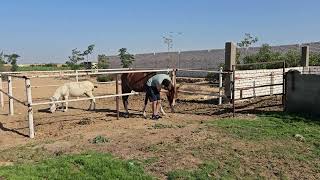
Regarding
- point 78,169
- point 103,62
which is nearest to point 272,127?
point 78,169

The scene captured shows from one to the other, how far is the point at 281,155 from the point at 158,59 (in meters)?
37.8

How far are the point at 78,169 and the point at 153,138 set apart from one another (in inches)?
86.3

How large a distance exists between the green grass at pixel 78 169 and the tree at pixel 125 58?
125 feet

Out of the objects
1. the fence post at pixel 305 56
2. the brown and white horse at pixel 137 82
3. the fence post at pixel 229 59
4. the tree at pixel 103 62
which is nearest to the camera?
the brown and white horse at pixel 137 82

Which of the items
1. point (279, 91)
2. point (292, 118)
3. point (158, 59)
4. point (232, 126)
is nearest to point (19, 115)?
point (232, 126)

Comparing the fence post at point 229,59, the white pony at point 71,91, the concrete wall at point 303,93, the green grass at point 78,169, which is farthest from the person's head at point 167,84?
the green grass at point 78,169

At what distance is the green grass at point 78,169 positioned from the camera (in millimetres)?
6156

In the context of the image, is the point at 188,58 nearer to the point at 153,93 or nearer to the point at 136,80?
the point at 136,80

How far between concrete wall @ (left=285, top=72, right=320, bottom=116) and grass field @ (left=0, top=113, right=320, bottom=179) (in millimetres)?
2279

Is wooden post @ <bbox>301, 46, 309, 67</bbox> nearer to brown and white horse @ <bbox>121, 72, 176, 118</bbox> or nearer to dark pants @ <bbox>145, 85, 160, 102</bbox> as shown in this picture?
brown and white horse @ <bbox>121, 72, 176, 118</bbox>

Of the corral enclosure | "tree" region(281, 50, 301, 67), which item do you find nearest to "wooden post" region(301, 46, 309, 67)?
"tree" region(281, 50, 301, 67)

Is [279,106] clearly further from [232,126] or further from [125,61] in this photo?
[125,61]

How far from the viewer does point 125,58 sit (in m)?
46.1

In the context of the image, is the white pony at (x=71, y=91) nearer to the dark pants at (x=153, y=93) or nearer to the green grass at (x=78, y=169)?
the dark pants at (x=153, y=93)
